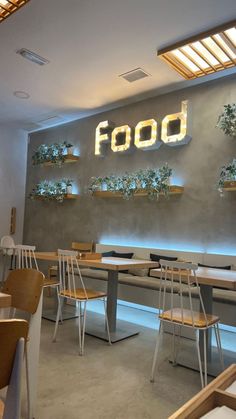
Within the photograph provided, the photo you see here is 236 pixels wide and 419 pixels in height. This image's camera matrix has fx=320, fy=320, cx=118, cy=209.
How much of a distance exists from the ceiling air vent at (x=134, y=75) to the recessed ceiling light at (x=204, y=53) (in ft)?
1.79

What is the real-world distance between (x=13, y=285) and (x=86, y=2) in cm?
292

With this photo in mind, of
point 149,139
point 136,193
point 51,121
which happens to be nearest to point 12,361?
point 136,193

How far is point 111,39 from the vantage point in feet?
12.7

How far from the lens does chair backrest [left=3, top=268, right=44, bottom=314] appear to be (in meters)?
1.95

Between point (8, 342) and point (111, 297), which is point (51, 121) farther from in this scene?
point (8, 342)

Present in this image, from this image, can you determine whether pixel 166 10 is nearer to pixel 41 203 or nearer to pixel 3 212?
pixel 41 203

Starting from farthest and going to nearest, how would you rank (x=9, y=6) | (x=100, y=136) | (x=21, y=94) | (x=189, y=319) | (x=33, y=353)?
(x=100, y=136), (x=21, y=94), (x=9, y=6), (x=189, y=319), (x=33, y=353)

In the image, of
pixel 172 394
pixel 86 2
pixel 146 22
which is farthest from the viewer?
pixel 146 22

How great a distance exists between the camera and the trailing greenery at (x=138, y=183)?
199 inches

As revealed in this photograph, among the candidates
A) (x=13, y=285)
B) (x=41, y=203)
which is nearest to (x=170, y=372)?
(x=13, y=285)

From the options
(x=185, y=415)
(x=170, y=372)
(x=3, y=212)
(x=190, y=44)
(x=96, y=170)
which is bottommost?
(x=170, y=372)

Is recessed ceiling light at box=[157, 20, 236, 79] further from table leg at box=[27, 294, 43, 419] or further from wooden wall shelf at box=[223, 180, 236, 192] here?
table leg at box=[27, 294, 43, 419]

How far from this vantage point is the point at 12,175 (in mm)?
7590

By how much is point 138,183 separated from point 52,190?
7.37 ft
